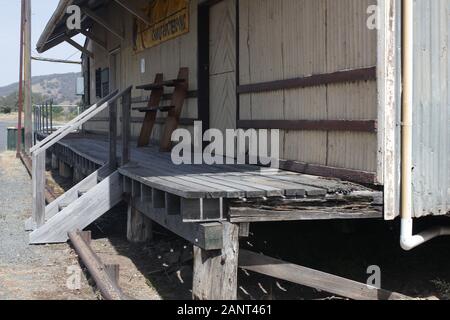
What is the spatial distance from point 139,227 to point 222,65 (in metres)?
2.41

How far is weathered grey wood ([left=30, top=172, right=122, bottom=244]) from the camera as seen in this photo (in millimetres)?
7371

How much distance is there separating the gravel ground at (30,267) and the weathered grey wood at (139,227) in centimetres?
86

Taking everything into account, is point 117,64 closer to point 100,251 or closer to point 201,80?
point 201,80

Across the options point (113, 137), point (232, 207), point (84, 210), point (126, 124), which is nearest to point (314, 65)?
point (232, 207)

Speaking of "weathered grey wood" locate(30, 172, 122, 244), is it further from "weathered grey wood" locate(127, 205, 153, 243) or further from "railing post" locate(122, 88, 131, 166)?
"weathered grey wood" locate(127, 205, 153, 243)

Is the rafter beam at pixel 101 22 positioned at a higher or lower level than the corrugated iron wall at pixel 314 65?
higher

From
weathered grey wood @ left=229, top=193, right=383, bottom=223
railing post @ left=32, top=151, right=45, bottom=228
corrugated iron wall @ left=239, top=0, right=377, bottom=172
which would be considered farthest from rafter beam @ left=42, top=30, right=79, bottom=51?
weathered grey wood @ left=229, top=193, right=383, bottom=223

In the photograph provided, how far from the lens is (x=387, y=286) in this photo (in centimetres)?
635

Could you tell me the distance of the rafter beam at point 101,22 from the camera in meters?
12.7

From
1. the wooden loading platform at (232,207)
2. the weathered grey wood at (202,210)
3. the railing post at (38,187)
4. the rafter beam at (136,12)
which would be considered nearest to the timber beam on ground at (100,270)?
the railing post at (38,187)

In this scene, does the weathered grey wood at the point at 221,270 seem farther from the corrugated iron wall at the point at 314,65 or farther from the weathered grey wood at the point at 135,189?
the weathered grey wood at the point at 135,189

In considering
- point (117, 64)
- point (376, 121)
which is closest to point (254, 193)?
point (376, 121)

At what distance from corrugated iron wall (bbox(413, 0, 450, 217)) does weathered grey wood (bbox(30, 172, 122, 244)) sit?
3.80 meters

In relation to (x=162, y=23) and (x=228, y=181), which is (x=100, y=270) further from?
(x=162, y=23)
